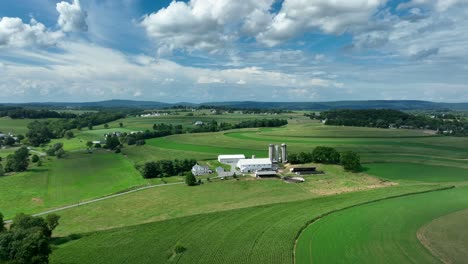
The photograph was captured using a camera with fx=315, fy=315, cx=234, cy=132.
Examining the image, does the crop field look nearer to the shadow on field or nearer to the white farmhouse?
the white farmhouse

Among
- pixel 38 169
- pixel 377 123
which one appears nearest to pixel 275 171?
pixel 38 169

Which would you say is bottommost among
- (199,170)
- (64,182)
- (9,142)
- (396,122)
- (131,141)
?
(64,182)

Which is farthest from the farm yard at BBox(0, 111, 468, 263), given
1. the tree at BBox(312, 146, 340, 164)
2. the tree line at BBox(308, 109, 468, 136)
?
the tree line at BBox(308, 109, 468, 136)

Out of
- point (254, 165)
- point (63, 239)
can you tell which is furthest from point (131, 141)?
point (63, 239)

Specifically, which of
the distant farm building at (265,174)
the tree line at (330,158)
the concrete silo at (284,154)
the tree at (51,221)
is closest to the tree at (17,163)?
the tree at (51,221)

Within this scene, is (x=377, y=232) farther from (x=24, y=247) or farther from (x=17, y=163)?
(x=17, y=163)

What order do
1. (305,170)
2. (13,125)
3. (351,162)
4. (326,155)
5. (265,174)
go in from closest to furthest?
1. (265,174)
2. (351,162)
3. (305,170)
4. (326,155)
5. (13,125)
